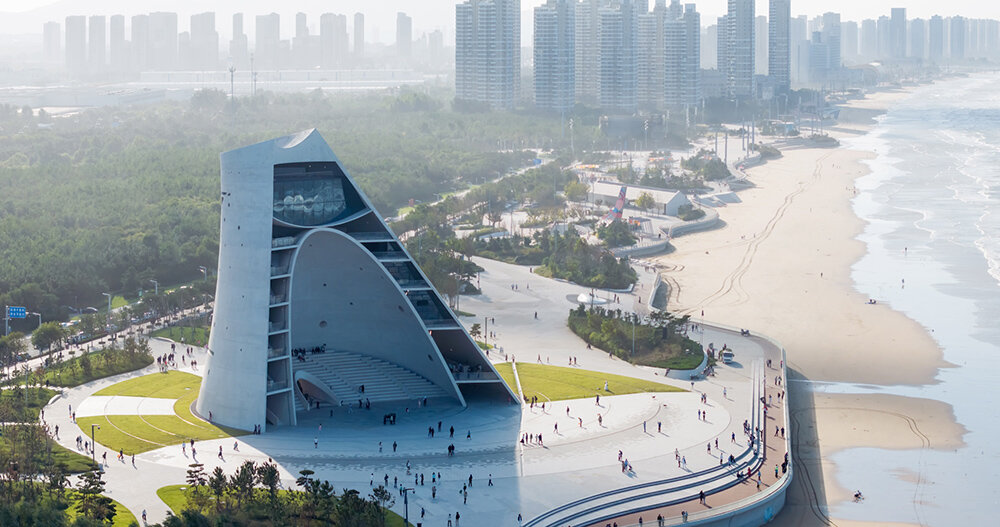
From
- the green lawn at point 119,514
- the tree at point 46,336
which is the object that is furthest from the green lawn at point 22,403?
the green lawn at point 119,514

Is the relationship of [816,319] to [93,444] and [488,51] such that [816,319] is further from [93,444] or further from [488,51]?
[488,51]

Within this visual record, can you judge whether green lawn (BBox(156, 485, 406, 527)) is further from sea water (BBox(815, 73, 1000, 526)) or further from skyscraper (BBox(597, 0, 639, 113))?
skyscraper (BBox(597, 0, 639, 113))

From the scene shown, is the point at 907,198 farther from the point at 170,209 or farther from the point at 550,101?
the point at 550,101

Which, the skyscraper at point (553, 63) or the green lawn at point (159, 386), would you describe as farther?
the skyscraper at point (553, 63)

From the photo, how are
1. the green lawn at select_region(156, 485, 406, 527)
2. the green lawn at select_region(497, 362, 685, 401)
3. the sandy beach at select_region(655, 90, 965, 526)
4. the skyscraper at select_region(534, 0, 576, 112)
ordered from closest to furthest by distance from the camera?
the green lawn at select_region(156, 485, 406, 527) < the sandy beach at select_region(655, 90, 965, 526) < the green lawn at select_region(497, 362, 685, 401) < the skyscraper at select_region(534, 0, 576, 112)

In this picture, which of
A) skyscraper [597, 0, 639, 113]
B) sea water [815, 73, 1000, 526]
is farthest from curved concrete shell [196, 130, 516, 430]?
skyscraper [597, 0, 639, 113]

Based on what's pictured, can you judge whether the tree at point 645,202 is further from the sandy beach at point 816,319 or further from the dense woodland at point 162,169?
the dense woodland at point 162,169

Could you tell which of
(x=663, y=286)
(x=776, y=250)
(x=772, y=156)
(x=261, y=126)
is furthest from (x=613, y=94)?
(x=663, y=286)
